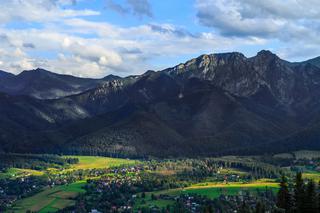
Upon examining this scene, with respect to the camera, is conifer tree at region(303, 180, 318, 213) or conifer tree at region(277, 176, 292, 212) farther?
conifer tree at region(277, 176, 292, 212)

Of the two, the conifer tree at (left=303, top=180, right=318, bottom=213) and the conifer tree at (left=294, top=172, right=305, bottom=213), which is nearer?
the conifer tree at (left=303, top=180, right=318, bottom=213)

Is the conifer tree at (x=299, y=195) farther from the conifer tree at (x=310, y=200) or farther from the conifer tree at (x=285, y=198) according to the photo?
the conifer tree at (x=285, y=198)

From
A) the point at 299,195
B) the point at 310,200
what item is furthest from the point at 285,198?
the point at 310,200

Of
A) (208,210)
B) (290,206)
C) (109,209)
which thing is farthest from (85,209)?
(290,206)

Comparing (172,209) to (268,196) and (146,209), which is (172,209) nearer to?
(146,209)

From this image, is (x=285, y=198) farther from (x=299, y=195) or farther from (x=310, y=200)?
(x=310, y=200)

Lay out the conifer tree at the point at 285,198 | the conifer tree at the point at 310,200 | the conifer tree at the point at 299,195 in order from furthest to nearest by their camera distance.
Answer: the conifer tree at the point at 285,198
the conifer tree at the point at 299,195
the conifer tree at the point at 310,200

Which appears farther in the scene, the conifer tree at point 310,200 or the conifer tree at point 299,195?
the conifer tree at point 299,195

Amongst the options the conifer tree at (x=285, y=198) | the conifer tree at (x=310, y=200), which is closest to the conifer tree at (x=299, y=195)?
the conifer tree at (x=310, y=200)

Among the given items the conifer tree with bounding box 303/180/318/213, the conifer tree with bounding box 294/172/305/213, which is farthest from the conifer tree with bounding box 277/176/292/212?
the conifer tree with bounding box 303/180/318/213

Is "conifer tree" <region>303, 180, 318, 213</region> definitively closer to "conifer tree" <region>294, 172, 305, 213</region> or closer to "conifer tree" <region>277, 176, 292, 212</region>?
"conifer tree" <region>294, 172, 305, 213</region>

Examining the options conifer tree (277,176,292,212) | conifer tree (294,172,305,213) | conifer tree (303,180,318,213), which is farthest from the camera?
conifer tree (277,176,292,212)

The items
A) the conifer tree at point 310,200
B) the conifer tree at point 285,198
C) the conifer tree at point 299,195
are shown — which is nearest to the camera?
the conifer tree at point 310,200

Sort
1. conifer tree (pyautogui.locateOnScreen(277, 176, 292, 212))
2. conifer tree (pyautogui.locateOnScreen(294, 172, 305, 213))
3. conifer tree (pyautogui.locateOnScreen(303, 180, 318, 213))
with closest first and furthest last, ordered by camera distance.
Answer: conifer tree (pyautogui.locateOnScreen(303, 180, 318, 213)), conifer tree (pyautogui.locateOnScreen(294, 172, 305, 213)), conifer tree (pyautogui.locateOnScreen(277, 176, 292, 212))
